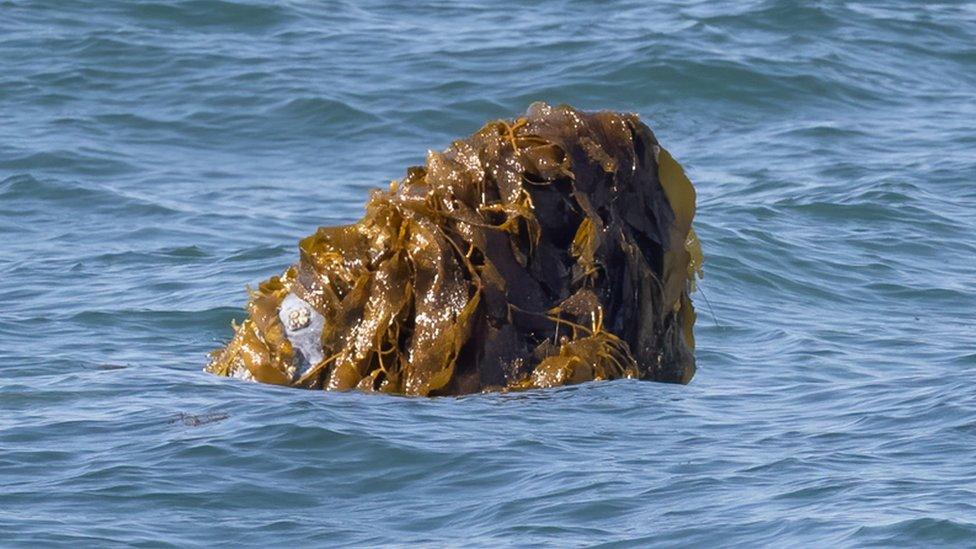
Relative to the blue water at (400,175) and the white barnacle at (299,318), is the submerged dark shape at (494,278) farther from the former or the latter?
the blue water at (400,175)

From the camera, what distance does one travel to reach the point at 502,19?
19547 millimetres

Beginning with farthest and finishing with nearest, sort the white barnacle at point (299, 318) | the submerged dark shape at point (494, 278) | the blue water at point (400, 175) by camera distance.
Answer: the white barnacle at point (299, 318) → the submerged dark shape at point (494, 278) → the blue water at point (400, 175)

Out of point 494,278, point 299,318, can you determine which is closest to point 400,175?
point 299,318

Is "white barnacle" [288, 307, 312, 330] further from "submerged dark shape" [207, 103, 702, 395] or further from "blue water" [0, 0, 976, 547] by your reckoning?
"blue water" [0, 0, 976, 547]

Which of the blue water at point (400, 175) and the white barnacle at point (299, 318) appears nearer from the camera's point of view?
the blue water at point (400, 175)

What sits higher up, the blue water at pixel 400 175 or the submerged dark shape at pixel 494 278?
the submerged dark shape at pixel 494 278

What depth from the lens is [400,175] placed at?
14203 mm

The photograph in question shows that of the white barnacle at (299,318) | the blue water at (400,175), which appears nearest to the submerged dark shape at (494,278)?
the white barnacle at (299,318)

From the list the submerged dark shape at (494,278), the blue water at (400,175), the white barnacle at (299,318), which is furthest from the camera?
the white barnacle at (299,318)

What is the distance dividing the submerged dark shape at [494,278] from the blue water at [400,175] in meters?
0.21

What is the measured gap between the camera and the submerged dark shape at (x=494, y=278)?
7.40m

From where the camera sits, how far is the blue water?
594 cm

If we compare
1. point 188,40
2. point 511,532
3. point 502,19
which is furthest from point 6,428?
point 502,19

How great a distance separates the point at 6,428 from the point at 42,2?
13414mm
